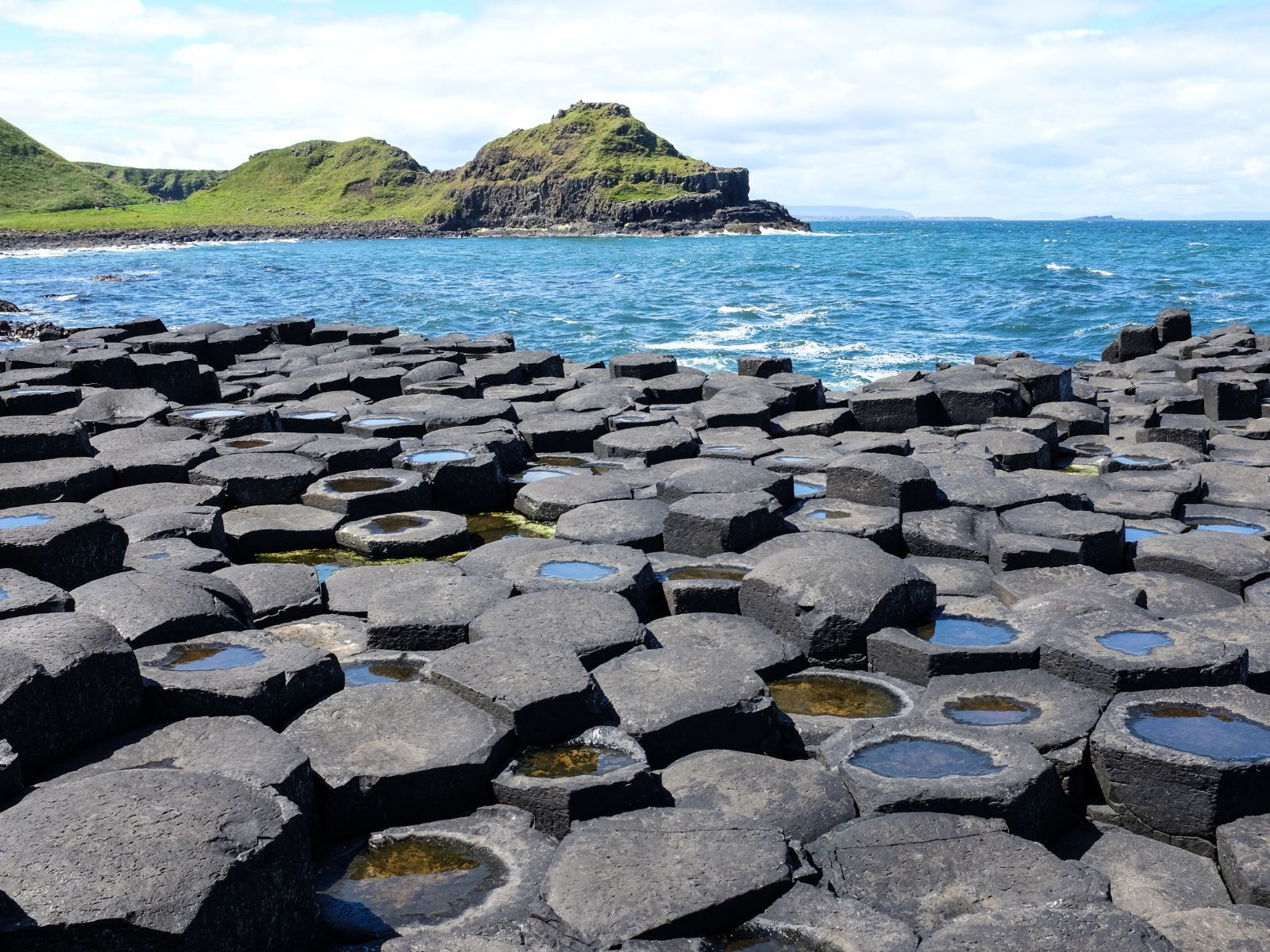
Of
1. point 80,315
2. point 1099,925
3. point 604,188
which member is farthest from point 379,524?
point 604,188

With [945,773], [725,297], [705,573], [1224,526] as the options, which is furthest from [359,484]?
[725,297]

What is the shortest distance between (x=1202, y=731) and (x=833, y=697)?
4.74 ft

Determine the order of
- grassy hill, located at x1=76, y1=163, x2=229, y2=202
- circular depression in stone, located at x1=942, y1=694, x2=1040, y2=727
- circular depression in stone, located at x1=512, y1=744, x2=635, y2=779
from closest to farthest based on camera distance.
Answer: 1. circular depression in stone, located at x1=512, y1=744, x2=635, y2=779
2. circular depression in stone, located at x1=942, y1=694, x2=1040, y2=727
3. grassy hill, located at x1=76, y1=163, x2=229, y2=202

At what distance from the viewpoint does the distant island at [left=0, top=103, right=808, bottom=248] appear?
105688mm

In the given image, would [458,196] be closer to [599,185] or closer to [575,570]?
[599,185]

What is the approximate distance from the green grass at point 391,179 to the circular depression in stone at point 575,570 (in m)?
100

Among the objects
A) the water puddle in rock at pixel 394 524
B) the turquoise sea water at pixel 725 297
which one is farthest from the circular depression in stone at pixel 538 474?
the turquoise sea water at pixel 725 297

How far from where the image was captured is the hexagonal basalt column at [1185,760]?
3.67m

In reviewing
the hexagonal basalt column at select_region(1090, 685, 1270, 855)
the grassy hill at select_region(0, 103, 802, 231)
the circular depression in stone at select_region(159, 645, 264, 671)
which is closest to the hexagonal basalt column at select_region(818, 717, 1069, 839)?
the hexagonal basalt column at select_region(1090, 685, 1270, 855)

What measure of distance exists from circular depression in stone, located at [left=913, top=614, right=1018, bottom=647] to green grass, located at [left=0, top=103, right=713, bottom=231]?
101881 mm

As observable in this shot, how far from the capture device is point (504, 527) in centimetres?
727

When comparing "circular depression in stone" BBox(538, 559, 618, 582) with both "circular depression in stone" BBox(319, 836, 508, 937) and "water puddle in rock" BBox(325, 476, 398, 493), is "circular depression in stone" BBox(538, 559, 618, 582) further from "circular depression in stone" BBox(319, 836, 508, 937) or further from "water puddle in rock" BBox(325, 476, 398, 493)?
"circular depression in stone" BBox(319, 836, 508, 937)

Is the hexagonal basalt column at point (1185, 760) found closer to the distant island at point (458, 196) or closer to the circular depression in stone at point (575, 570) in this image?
the circular depression in stone at point (575, 570)

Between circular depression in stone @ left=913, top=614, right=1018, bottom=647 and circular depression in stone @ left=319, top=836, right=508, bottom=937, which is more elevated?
circular depression in stone @ left=913, top=614, right=1018, bottom=647
